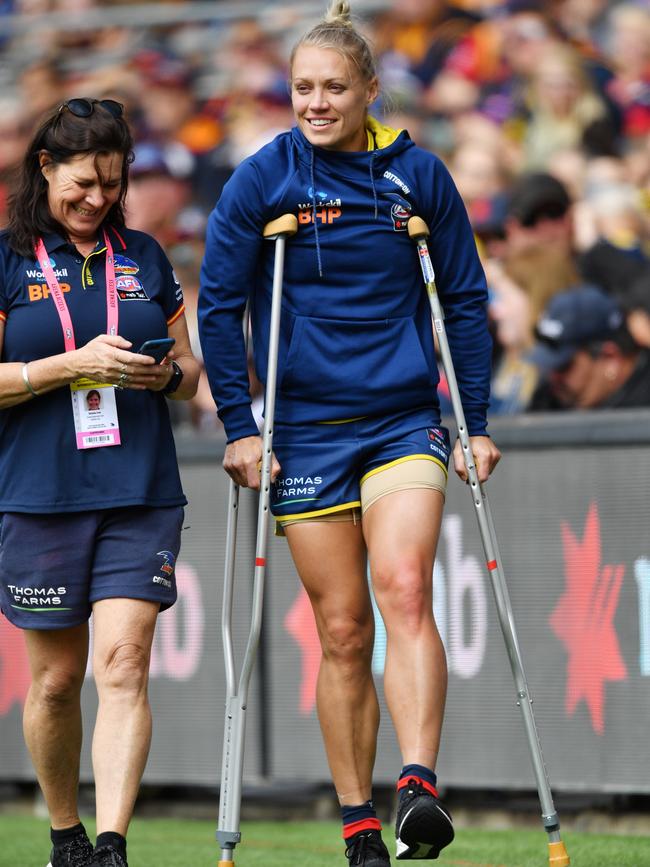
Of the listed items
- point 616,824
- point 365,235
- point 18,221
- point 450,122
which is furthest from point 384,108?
point 450,122

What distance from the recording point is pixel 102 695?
15.6ft

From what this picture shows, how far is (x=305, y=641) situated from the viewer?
718cm

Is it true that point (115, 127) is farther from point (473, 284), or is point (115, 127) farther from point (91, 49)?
point (91, 49)

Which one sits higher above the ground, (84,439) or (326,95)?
(326,95)

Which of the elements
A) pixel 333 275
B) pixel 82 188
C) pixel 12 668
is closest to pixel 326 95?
pixel 333 275

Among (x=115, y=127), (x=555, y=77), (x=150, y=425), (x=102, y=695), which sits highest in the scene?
(x=555, y=77)

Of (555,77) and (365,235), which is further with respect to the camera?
(555,77)

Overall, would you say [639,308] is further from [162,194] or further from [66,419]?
[66,419]

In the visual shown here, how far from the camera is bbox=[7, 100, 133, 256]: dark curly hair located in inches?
189

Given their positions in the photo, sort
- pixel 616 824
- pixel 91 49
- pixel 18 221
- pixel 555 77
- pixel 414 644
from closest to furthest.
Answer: pixel 414 644
pixel 18 221
pixel 616 824
pixel 555 77
pixel 91 49

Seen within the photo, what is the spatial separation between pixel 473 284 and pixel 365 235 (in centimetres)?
46

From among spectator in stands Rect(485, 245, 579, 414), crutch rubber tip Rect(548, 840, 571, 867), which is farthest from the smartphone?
spectator in stands Rect(485, 245, 579, 414)

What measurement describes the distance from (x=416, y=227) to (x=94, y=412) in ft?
3.72

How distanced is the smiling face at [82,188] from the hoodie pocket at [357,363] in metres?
0.72
